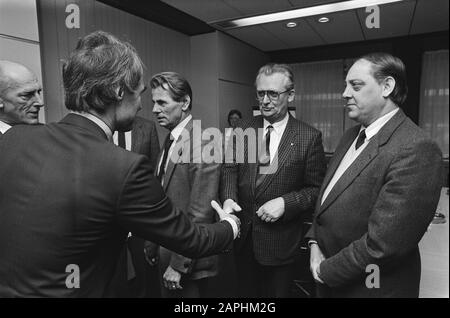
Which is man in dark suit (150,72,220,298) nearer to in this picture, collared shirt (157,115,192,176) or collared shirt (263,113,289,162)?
collared shirt (157,115,192,176)

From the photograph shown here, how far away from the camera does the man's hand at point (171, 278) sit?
3.76 ft

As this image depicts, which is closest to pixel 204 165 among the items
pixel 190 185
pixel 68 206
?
pixel 190 185

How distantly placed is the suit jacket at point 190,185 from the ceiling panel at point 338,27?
1.54 meters

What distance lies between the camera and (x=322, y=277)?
3.11 ft

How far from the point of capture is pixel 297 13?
6.28 feet

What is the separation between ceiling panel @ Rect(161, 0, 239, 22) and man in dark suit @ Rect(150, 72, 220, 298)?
28.3 inches

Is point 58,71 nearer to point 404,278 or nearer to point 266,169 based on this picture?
point 266,169

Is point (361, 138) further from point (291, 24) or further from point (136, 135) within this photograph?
point (291, 24)

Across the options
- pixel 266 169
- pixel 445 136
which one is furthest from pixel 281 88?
pixel 445 136

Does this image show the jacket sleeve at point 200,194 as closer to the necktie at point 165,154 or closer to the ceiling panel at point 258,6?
the necktie at point 165,154

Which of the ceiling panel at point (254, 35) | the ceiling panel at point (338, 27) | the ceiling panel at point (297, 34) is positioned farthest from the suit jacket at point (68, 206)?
the ceiling panel at point (338, 27)

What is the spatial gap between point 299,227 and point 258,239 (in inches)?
Answer: 7.8

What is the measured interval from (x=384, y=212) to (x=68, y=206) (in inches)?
31.7

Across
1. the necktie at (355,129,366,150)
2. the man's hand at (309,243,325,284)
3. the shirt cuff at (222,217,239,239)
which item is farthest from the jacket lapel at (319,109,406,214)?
the shirt cuff at (222,217,239,239)
